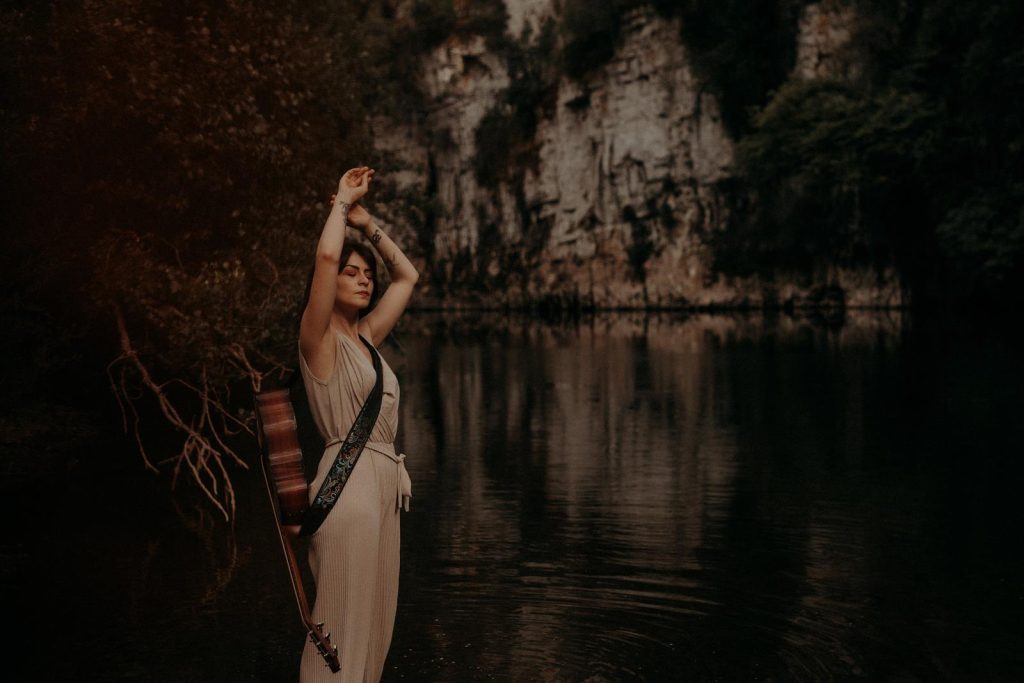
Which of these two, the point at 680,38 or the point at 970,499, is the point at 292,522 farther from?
the point at 680,38

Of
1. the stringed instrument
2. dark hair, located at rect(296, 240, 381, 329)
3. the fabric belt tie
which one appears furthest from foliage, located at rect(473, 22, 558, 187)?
the stringed instrument

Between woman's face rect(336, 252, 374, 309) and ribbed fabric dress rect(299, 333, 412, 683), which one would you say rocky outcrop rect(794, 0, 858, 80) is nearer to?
woman's face rect(336, 252, 374, 309)

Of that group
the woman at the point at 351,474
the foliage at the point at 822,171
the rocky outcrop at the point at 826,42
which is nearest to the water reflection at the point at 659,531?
the woman at the point at 351,474

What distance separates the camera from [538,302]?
8288cm

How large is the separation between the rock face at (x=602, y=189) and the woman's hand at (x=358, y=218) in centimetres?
5904

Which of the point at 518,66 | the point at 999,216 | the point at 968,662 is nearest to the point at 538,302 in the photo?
the point at 518,66

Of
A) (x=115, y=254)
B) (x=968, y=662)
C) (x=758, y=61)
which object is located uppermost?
(x=758, y=61)

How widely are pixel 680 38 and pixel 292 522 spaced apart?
71.0m

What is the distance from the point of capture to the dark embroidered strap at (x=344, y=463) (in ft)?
15.3

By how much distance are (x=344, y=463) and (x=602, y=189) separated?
73.8 metres

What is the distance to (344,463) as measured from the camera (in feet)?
15.3

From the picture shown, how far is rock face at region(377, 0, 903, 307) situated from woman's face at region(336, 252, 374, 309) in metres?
59.1

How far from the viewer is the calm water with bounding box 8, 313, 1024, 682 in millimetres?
7152

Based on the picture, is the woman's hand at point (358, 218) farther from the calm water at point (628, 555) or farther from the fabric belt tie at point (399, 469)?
the calm water at point (628, 555)
